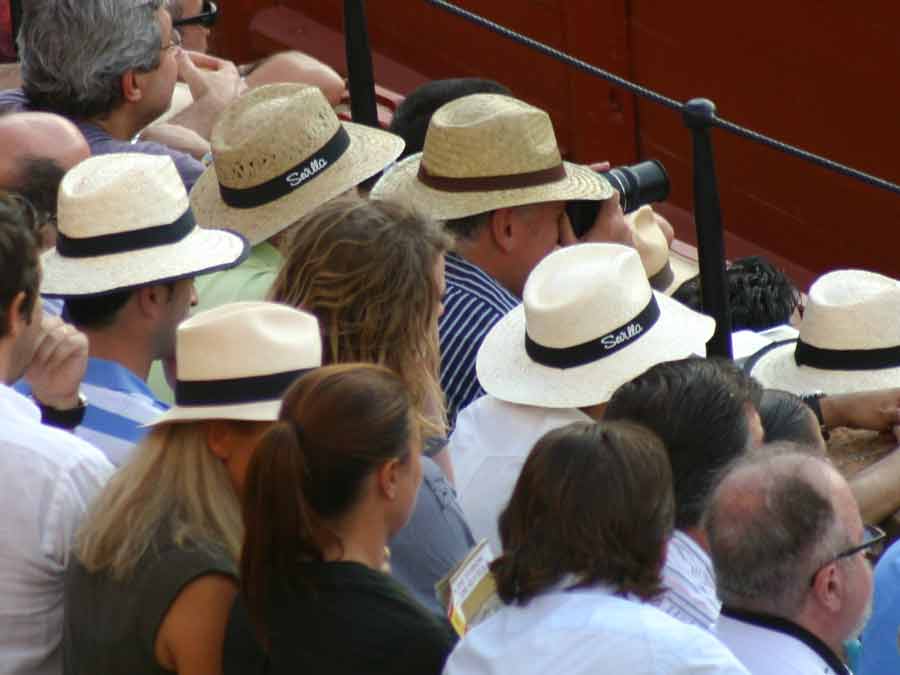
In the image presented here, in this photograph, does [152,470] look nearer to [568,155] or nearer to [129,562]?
[129,562]

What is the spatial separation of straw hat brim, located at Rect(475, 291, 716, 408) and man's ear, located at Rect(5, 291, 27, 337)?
0.96 m

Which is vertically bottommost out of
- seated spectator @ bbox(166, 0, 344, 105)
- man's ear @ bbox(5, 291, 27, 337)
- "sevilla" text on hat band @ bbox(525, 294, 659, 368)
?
seated spectator @ bbox(166, 0, 344, 105)

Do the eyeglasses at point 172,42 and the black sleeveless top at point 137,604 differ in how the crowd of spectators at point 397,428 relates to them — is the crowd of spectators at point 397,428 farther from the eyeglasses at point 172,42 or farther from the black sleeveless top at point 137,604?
the eyeglasses at point 172,42

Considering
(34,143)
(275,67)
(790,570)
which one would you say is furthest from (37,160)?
(275,67)

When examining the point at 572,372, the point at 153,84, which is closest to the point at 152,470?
the point at 572,372

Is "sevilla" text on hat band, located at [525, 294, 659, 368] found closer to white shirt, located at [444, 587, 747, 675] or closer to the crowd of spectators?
the crowd of spectators

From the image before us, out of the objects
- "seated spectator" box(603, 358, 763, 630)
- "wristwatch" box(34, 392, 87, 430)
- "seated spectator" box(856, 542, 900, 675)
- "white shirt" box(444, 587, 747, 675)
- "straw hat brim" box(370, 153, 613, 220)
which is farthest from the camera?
"straw hat brim" box(370, 153, 613, 220)

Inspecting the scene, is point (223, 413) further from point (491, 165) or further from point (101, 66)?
point (101, 66)

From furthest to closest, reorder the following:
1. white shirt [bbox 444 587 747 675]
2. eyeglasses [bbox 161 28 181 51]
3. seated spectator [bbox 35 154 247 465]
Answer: eyeglasses [bbox 161 28 181 51] → seated spectator [bbox 35 154 247 465] → white shirt [bbox 444 587 747 675]

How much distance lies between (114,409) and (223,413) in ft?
2.04

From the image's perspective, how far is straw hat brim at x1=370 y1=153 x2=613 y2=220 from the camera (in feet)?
Result: 13.6

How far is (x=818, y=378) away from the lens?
4.31 metres

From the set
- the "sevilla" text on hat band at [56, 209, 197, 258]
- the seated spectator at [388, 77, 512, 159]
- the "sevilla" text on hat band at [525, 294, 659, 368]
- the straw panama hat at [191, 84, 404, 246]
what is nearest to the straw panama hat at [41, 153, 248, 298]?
the "sevilla" text on hat band at [56, 209, 197, 258]

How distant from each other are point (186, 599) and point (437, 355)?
818 millimetres
